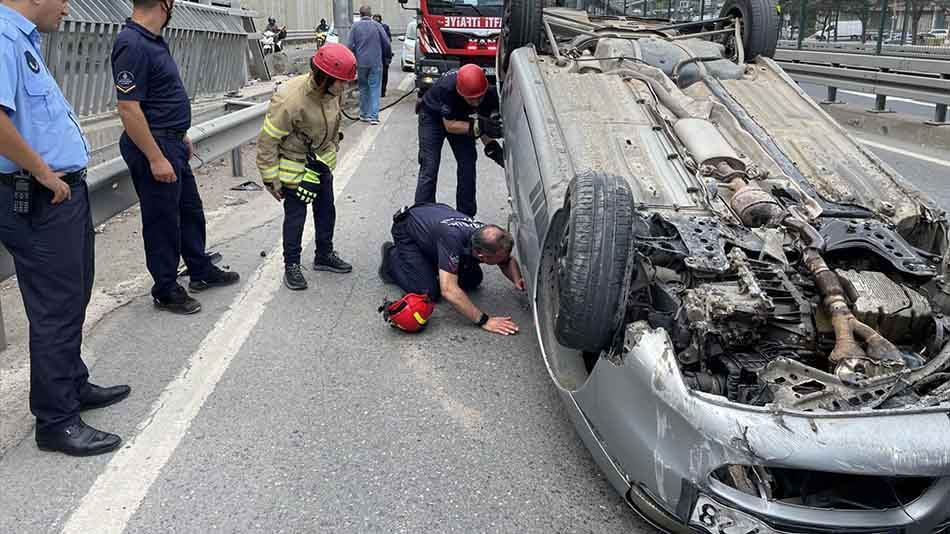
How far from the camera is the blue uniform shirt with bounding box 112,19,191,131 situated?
4.05 m

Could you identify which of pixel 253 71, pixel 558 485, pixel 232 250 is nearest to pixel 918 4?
pixel 253 71

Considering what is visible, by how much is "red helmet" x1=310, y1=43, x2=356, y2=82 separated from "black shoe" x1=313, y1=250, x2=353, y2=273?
4.11ft

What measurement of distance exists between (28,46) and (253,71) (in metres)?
12.5

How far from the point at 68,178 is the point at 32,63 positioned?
0.47 m

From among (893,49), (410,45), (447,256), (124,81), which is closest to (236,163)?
(124,81)

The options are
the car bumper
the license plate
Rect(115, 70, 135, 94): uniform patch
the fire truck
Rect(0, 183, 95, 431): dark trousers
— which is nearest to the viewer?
the car bumper

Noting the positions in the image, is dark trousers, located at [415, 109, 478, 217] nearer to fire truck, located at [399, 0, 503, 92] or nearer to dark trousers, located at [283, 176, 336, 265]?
dark trousers, located at [283, 176, 336, 265]

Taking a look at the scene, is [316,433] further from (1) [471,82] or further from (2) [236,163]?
(2) [236,163]

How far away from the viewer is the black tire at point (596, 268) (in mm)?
2777

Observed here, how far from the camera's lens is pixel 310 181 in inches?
202

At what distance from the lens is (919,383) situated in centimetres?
247

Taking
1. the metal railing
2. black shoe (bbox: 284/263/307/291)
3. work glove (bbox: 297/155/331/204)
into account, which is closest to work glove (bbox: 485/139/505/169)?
work glove (bbox: 297/155/331/204)

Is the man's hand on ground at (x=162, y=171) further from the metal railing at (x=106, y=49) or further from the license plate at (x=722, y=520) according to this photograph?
the license plate at (x=722, y=520)

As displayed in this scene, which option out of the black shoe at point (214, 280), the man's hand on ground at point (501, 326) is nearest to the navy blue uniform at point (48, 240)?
the black shoe at point (214, 280)
